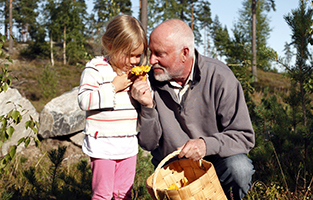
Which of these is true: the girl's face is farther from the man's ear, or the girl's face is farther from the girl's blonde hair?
the man's ear

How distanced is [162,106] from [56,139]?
12.4 ft

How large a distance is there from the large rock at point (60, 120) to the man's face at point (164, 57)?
3524 mm

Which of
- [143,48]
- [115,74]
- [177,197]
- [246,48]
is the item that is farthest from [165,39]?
[246,48]

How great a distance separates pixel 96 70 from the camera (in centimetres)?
200

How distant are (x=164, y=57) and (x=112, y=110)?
0.62m

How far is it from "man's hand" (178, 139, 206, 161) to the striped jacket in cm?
50

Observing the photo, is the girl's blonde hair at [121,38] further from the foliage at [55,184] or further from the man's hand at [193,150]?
the foliage at [55,184]

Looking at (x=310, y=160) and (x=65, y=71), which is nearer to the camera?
(x=310, y=160)

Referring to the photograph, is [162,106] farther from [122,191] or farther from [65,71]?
[65,71]

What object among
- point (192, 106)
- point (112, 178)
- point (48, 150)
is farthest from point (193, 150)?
point (48, 150)

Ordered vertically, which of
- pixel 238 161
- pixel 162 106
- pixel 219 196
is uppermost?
pixel 162 106

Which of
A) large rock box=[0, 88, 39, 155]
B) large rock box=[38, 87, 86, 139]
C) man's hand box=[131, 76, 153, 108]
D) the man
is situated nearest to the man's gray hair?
the man

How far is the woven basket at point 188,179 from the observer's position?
150 cm

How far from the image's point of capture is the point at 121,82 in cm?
195
